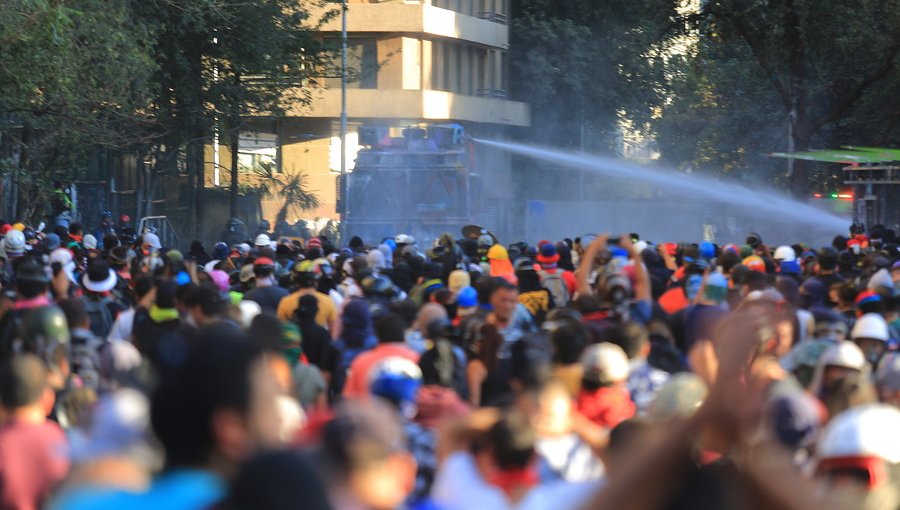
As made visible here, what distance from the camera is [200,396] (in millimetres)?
2855

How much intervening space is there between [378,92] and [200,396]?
45996 millimetres

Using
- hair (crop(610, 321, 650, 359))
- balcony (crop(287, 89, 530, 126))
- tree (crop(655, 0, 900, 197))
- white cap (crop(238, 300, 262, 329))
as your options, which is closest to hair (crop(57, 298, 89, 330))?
white cap (crop(238, 300, 262, 329))

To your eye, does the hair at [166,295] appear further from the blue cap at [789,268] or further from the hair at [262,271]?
the blue cap at [789,268]

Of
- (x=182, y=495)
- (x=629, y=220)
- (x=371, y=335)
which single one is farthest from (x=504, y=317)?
(x=629, y=220)

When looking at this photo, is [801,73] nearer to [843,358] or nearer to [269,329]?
[843,358]

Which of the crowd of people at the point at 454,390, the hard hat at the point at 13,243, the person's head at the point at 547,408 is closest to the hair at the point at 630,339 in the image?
the crowd of people at the point at 454,390

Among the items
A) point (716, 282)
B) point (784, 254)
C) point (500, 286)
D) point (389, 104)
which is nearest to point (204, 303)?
point (500, 286)

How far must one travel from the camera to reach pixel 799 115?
32.1 metres

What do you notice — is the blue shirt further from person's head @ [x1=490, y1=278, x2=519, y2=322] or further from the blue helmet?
person's head @ [x1=490, y1=278, x2=519, y2=322]

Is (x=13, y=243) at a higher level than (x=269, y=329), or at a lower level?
higher

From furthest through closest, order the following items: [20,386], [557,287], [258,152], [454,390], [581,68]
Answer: [581,68]
[258,152]
[557,287]
[454,390]
[20,386]

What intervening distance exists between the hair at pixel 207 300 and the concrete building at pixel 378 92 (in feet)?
121

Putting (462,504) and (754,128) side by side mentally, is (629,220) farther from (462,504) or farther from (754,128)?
(462,504)

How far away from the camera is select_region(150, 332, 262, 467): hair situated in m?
2.85
